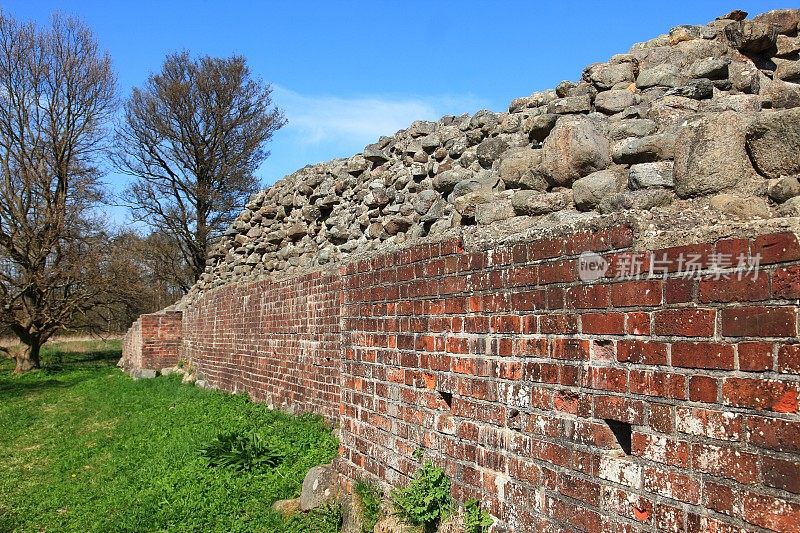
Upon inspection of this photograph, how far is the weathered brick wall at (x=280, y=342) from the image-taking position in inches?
295

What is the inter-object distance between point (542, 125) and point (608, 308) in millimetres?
1628

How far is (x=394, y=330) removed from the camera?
413 cm

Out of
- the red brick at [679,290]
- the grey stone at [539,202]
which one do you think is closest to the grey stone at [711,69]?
the grey stone at [539,202]

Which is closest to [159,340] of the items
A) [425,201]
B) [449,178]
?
[425,201]

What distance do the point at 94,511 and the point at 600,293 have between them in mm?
5935

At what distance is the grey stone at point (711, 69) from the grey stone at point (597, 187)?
83cm

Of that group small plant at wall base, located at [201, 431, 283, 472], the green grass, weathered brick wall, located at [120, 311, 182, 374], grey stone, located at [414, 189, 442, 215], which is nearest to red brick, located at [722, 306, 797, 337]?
grey stone, located at [414, 189, 442, 215]

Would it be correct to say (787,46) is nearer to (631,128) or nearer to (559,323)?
(631,128)

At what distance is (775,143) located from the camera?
234 centimetres

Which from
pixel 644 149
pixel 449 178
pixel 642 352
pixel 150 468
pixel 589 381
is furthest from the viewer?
pixel 150 468

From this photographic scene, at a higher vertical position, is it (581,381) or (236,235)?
(236,235)

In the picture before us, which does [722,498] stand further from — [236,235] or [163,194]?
[163,194]

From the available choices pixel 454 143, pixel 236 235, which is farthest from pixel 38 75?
pixel 454 143

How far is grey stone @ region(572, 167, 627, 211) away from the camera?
116 inches
